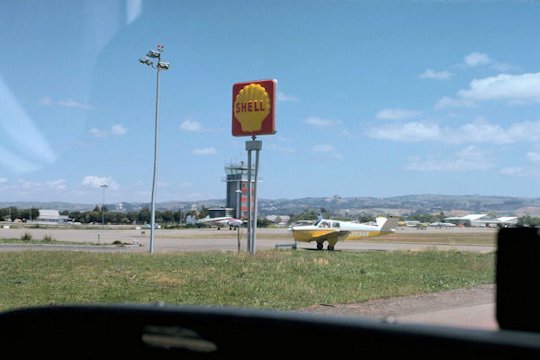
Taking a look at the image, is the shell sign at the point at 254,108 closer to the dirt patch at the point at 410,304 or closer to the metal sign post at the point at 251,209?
the metal sign post at the point at 251,209

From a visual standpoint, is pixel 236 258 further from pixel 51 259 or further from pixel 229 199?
pixel 229 199

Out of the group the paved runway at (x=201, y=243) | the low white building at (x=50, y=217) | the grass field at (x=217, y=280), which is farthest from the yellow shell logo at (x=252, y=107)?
the low white building at (x=50, y=217)

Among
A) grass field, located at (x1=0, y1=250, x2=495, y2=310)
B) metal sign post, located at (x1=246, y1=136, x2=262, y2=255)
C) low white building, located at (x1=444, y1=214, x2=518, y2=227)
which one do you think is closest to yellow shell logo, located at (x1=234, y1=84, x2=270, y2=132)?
metal sign post, located at (x1=246, y1=136, x2=262, y2=255)

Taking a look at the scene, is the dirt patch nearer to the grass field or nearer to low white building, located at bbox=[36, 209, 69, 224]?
the grass field

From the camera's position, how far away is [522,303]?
2600 mm

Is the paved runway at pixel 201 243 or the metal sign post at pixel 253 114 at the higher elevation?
the metal sign post at pixel 253 114

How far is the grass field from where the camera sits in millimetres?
13166

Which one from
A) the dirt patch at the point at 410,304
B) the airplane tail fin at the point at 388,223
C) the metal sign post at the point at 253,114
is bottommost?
the dirt patch at the point at 410,304

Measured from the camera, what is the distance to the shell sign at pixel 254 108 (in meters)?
27.5

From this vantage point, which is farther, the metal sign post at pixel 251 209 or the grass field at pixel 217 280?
the metal sign post at pixel 251 209

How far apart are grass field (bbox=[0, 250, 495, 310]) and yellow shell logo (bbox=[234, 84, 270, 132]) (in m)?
6.79

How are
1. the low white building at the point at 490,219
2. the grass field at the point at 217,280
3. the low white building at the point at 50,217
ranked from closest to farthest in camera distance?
the low white building at the point at 490,219, the grass field at the point at 217,280, the low white building at the point at 50,217

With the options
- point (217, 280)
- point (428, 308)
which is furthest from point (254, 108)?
point (428, 308)

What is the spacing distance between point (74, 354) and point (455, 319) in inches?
374
